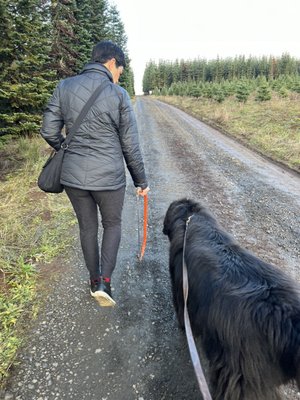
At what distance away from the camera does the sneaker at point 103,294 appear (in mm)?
2732

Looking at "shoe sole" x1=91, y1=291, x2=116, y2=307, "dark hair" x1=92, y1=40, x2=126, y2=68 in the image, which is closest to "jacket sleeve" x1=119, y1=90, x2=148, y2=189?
"dark hair" x1=92, y1=40, x2=126, y2=68

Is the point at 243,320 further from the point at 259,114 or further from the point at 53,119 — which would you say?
the point at 259,114

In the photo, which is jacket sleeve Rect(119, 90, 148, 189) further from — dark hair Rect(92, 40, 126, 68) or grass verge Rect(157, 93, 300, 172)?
grass verge Rect(157, 93, 300, 172)

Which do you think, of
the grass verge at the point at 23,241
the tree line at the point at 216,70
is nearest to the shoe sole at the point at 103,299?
the grass verge at the point at 23,241

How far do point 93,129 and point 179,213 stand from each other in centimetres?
116

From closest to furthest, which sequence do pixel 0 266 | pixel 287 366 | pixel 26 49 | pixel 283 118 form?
pixel 287 366 < pixel 0 266 < pixel 26 49 < pixel 283 118

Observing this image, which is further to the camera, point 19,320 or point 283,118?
point 283,118

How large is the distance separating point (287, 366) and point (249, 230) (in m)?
3.16

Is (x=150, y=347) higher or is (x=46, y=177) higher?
(x=46, y=177)

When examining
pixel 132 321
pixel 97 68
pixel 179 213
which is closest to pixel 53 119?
pixel 97 68

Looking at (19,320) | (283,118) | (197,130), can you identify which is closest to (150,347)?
(19,320)

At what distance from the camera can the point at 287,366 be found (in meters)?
1.38

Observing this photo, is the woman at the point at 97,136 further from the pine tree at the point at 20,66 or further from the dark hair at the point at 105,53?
the pine tree at the point at 20,66

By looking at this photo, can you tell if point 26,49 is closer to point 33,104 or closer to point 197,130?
point 33,104
